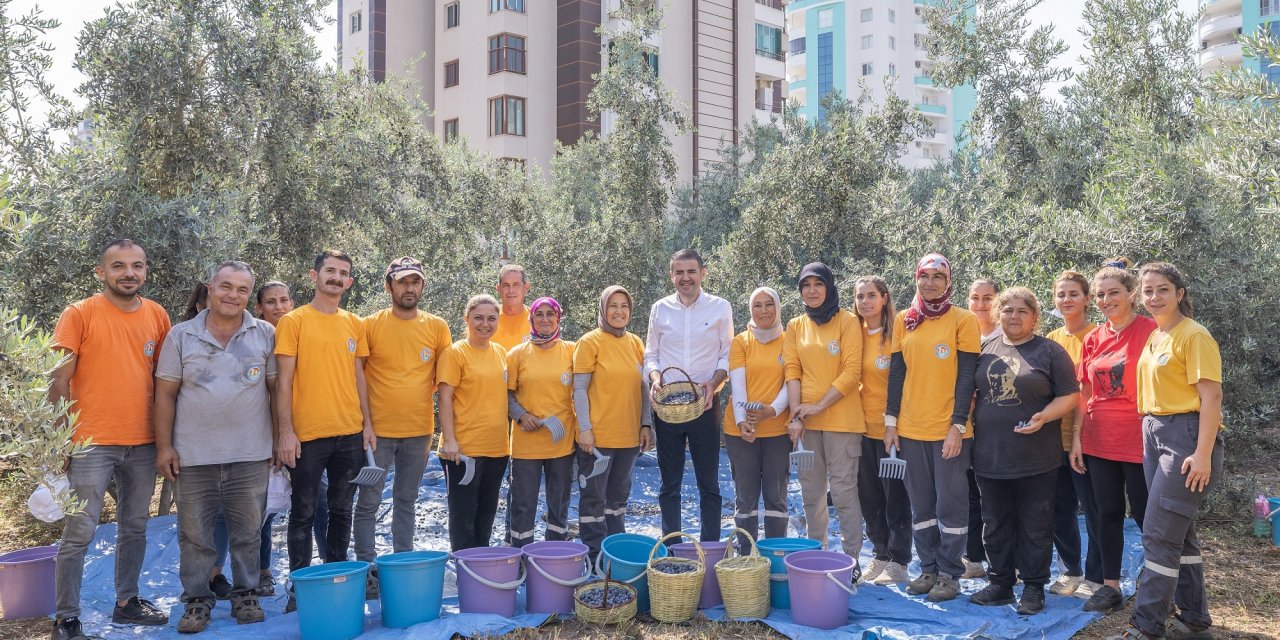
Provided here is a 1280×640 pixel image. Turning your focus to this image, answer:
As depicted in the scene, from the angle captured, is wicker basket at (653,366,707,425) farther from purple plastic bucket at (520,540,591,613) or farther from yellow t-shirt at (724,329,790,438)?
purple plastic bucket at (520,540,591,613)

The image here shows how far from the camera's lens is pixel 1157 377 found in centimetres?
406

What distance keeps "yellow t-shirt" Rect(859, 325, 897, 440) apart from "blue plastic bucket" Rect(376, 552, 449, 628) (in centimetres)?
267

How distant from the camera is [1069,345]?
4.93 m

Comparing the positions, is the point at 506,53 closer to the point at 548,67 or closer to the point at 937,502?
the point at 548,67

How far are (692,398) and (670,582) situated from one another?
1128 millimetres

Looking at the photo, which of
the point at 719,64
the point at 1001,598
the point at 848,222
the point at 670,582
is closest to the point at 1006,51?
the point at 848,222

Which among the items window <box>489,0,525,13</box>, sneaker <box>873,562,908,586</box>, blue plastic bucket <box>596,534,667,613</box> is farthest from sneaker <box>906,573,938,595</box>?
window <box>489,0,525,13</box>

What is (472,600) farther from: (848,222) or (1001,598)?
(848,222)

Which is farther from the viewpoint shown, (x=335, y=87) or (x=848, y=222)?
(x=848, y=222)

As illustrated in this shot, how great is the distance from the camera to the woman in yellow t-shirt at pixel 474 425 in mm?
5090

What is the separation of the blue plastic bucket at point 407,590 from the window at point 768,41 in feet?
83.6

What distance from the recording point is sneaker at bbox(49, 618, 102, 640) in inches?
163

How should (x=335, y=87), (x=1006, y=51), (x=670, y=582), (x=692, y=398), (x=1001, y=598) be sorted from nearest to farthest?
(x=670, y=582), (x=1001, y=598), (x=692, y=398), (x=335, y=87), (x=1006, y=51)

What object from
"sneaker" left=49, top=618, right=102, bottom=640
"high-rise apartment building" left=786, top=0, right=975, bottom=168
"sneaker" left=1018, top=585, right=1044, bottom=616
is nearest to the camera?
"sneaker" left=49, top=618, right=102, bottom=640
